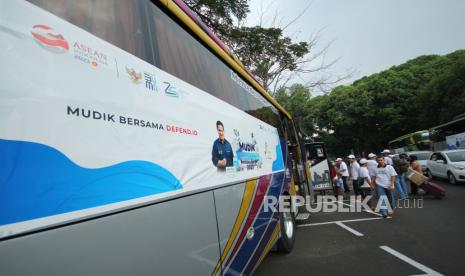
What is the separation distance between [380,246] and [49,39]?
5867 mm

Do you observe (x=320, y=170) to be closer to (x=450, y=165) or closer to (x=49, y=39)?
(x=450, y=165)

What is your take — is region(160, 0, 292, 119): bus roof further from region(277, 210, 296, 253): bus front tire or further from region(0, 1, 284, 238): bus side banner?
region(277, 210, 296, 253): bus front tire

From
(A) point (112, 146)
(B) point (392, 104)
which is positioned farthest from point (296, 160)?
(B) point (392, 104)

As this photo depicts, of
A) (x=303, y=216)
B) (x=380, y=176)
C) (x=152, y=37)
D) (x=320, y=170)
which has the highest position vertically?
(x=152, y=37)

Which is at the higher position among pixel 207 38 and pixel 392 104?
pixel 392 104

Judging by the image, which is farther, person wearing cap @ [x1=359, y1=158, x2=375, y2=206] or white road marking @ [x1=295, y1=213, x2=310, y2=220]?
person wearing cap @ [x1=359, y1=158, x2=375, y2=206]

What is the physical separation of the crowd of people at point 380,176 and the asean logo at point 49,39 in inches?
324

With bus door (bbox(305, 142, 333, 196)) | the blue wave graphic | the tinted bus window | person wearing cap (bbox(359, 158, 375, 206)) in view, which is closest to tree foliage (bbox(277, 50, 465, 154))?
bus door (bbox(305, 142, 333, 196))

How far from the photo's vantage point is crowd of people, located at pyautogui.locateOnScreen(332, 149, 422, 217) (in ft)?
25.3

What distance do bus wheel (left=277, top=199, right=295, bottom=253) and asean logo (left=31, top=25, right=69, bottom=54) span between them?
4216mm

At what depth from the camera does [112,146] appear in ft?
4.62

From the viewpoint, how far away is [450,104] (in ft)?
85.7

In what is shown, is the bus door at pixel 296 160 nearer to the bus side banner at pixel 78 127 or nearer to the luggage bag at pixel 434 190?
the luggage bag at pixel 434 190

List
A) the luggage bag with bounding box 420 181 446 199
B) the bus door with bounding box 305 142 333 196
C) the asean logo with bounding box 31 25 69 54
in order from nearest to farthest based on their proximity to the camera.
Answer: the asean logo with bounding box 31 25 69 54 < the luggage bag with bounding box 420 181 446 199 < the bus door with bounding box 305 142 333 196
